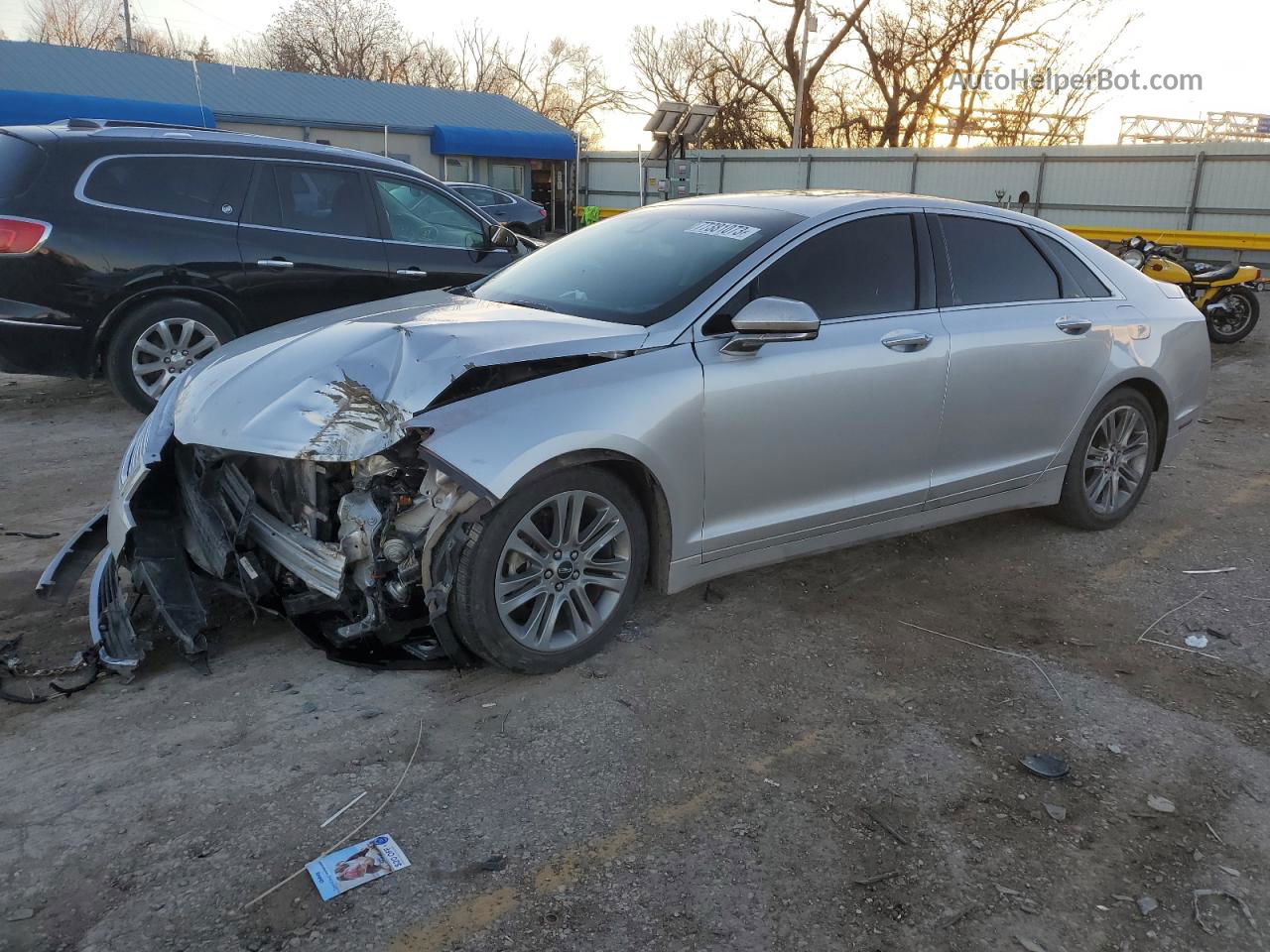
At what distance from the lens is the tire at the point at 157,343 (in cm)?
648

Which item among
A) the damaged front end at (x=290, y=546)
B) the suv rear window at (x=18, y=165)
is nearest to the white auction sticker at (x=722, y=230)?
the damaged front end at (x=290, y=546)

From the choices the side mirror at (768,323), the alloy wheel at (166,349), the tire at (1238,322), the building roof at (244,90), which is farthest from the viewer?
the building roof at (244,90)

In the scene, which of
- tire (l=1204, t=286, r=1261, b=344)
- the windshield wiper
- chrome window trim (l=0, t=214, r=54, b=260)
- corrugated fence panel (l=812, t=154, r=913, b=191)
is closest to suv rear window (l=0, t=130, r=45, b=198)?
chrome window trim (l=0, t=214, r=54, b=260)

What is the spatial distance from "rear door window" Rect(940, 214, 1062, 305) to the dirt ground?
1440 mm

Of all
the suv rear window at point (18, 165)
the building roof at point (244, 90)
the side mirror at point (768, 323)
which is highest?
the building roof at point (244, 90)

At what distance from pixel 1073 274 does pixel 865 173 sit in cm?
2148

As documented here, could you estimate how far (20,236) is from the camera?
6070 mm

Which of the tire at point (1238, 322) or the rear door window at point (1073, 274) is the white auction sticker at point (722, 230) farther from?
the tire at point (1238, 322)

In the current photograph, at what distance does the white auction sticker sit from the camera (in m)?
4.04

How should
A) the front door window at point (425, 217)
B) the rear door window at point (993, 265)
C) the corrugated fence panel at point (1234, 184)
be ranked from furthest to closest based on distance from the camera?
the corrugated fence panel at point (1234, 184) < the front door window at point (425, 217) < the rear door window at point (993, 265)

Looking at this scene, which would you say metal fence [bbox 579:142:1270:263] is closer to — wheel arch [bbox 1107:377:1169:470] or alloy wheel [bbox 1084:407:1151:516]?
wheel arch [bbox 1107:377:1169:470]

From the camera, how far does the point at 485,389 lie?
10.8 feet

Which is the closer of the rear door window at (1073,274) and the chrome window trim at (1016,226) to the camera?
the chrome window trim at (1016,226)

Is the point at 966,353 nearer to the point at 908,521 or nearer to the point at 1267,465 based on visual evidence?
the point at 908,521
